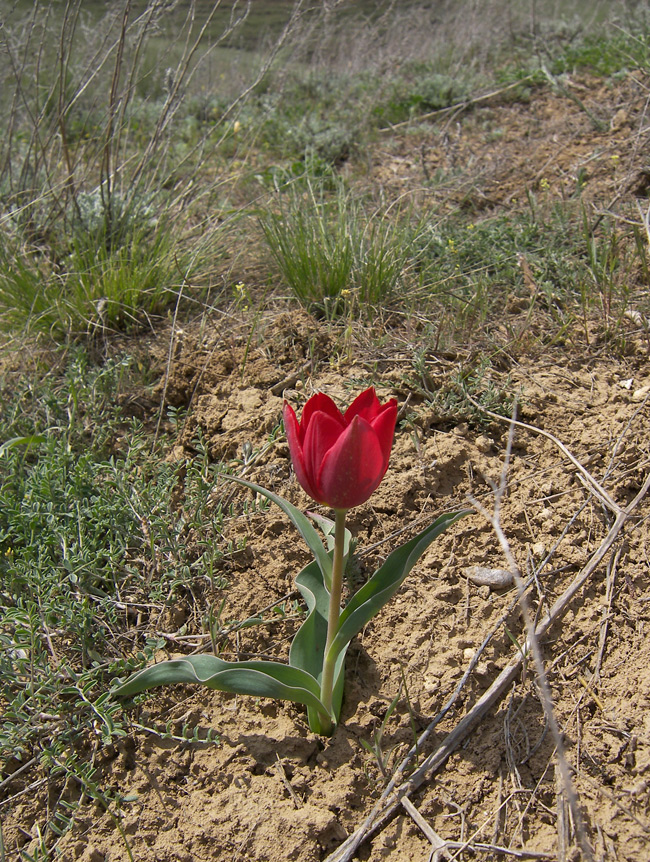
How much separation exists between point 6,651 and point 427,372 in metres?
1.51

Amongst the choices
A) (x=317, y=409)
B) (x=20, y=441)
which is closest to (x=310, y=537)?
(x=317, y=409)

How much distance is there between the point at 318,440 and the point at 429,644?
2.39ft

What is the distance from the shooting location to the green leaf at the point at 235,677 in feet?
4.29

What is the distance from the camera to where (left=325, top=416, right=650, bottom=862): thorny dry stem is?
1.38 meters

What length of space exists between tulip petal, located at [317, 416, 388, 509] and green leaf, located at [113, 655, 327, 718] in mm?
378

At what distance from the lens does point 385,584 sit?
146 cm

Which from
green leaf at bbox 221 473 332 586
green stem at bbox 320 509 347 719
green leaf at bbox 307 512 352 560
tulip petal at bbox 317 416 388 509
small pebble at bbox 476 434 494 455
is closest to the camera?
tulip petal at bbox 317 416 388 509

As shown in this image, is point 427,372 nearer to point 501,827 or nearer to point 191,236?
point 501,827

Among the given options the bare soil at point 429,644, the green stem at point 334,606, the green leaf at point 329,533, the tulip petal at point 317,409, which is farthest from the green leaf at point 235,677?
the tulip petal at point 317,409

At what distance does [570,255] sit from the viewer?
109 inches

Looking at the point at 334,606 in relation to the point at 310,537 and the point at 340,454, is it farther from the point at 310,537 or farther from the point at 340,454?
the point at 340,454

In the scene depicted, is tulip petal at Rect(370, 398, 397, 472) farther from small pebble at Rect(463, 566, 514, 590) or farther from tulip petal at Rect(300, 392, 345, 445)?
small pebble at Rect(463, 566, 514, 590)

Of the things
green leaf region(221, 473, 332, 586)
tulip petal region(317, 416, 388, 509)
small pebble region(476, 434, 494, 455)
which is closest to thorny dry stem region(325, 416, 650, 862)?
small pebble region(476, 434, 494, 455)

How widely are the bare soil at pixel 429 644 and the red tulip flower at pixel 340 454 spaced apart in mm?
557
